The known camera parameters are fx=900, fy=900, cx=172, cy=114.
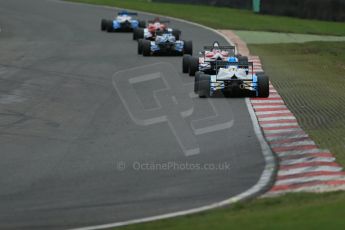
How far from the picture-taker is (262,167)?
10.9 meters

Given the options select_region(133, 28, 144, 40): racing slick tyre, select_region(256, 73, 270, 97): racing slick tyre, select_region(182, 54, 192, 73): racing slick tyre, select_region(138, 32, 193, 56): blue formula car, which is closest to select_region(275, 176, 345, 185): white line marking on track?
select_region(256, 73, 270, 97): racing slick tyre

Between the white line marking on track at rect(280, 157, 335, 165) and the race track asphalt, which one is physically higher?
the white line marking on track at rect(280, 157, 335, 165)

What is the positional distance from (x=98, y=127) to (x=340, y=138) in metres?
3.95

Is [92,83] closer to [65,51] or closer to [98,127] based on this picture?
[98,127]

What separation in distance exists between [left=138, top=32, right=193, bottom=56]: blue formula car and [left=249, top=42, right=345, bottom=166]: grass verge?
91.3 inches

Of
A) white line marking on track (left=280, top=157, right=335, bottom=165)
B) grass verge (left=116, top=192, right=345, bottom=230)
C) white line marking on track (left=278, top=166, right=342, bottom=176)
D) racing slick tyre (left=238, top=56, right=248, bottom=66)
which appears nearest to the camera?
grass verge (left=116, top=192, right=345, bottom=230)

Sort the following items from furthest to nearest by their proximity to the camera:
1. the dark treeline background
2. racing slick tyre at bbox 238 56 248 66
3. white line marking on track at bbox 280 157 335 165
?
the dark treeline background, racing slick tyre at bbox 238 56 248 66, white line marking on track at bbox 280 157 335 165

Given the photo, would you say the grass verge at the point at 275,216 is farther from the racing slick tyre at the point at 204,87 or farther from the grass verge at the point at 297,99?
the racing slick tyre at the point at 204,87

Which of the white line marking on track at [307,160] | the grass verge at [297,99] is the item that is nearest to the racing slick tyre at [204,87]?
the grass verge at [297,99]

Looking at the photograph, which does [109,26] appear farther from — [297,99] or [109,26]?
[297,99]

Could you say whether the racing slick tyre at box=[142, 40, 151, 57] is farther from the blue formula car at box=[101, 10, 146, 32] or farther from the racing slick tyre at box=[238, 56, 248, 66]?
→ the blue formula car at box=[101, 10, 146, 32]

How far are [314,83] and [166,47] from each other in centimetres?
617

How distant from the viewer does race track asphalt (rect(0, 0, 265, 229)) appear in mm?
9500

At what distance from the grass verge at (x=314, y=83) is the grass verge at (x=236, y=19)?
18.0 feet
